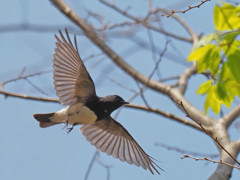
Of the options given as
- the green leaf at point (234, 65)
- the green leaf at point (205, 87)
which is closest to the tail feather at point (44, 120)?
the green leaf at point (205, 87)

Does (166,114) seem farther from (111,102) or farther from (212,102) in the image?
(212,102)

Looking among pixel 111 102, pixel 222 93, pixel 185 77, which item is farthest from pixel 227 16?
pixel 185 77

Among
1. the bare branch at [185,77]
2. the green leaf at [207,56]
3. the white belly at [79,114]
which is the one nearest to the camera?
the green leaf at [207,56]

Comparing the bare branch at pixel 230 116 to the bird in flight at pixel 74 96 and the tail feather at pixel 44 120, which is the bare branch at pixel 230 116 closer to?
the bird in flight at pixel 74 96

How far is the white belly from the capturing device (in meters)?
3.59

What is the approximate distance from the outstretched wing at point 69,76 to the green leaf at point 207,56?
42.3 inches

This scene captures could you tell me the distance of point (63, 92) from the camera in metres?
3.56

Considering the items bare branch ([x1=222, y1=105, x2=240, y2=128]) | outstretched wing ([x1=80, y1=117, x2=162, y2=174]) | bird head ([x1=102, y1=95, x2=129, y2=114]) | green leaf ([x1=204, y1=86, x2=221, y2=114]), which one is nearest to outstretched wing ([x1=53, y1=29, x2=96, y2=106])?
bird head ([x1=102, y1=95, x2=129, y2=114])

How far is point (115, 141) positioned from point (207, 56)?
1747 mm

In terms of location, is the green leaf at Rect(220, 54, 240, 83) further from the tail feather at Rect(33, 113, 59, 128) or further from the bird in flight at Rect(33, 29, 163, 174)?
the tail feather at Rect(33, 113, 59, 128)

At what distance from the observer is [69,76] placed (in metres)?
3.55

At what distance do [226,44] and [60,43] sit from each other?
1455mm

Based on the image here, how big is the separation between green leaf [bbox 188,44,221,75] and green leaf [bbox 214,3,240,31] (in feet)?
0.65

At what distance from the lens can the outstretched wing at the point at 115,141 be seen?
4125 mm
